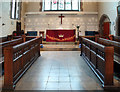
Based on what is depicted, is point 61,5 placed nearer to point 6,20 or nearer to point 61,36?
point 61,36

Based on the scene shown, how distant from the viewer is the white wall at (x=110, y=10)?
10.2m

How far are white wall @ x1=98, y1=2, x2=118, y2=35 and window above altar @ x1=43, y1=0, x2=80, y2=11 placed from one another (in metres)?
2.21

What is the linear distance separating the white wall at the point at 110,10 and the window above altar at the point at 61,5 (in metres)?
2.21

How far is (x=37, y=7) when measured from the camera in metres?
14.2

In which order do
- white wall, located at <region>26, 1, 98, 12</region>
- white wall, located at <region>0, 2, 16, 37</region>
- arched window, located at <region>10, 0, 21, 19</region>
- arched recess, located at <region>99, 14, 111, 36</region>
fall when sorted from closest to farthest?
white wall, located at <region>0, 2, 16, 37</region>
arched window, located at <region>10, 0, 21, 19</region>
arched recess, located at <region>99, 14, 111, 36</region>
white wall, located at <region>26, 1, 98, 12</region>

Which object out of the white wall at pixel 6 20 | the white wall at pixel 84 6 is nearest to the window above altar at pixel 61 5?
the white wall at pixel 84 6

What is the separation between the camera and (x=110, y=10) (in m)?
11.0

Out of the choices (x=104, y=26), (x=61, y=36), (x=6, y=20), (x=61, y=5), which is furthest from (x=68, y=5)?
(x=6, y=20)

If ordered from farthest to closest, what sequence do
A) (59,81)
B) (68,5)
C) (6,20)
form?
(68,5) < (6,20) < (59,81)

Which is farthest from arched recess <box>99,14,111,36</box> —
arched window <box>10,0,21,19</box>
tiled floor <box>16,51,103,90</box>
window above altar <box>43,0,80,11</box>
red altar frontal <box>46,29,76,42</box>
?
tiled floor <box>16,51,103,90</box>

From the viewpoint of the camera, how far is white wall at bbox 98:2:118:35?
10.2 m

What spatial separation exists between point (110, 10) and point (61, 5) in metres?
5.05

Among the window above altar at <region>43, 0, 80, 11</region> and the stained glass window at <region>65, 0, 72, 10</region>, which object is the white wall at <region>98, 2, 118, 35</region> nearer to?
the window above altar at <region>43, 0, 80, 11</region>

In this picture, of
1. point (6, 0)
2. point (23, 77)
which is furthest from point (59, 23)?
point (23, 77)
